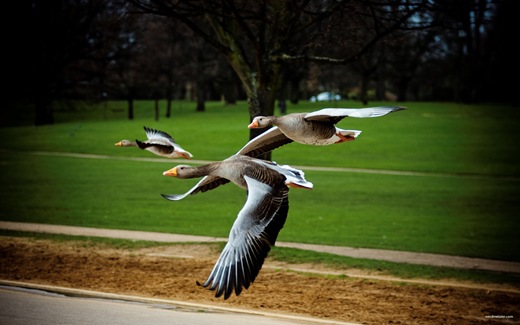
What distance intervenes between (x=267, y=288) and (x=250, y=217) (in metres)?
5.42

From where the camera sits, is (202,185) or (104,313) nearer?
(202,185)

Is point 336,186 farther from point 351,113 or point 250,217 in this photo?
point 351,113

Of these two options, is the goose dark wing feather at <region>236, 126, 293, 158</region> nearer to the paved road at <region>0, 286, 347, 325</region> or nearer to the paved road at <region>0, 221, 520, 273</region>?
the paved road at <region>0, 286, 347, 325</region>

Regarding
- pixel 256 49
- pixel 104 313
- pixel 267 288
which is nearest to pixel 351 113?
pixel 104 313

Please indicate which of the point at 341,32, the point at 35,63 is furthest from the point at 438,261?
the point at 35,63

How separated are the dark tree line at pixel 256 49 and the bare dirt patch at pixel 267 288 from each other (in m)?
2.96

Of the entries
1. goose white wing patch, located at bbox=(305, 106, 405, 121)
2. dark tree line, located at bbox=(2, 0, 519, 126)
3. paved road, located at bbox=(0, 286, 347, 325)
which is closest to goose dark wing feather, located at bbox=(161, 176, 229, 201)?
goose white wing patch, located at bbox=(305, 106, 405, 121)

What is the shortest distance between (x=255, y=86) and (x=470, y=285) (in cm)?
473

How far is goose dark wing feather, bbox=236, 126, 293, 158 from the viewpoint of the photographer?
15.7 feet

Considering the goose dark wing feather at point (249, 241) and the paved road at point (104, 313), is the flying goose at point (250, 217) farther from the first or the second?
the paved road at point (104, 313)

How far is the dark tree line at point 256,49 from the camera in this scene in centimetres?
1029

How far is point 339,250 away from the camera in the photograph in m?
12.5

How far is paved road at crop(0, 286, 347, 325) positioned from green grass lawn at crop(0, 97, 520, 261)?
14.3 feet

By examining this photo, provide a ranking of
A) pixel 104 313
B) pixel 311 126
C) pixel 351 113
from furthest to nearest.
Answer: pixel 104 313 → pixel 311 126 → pixel 351 113
